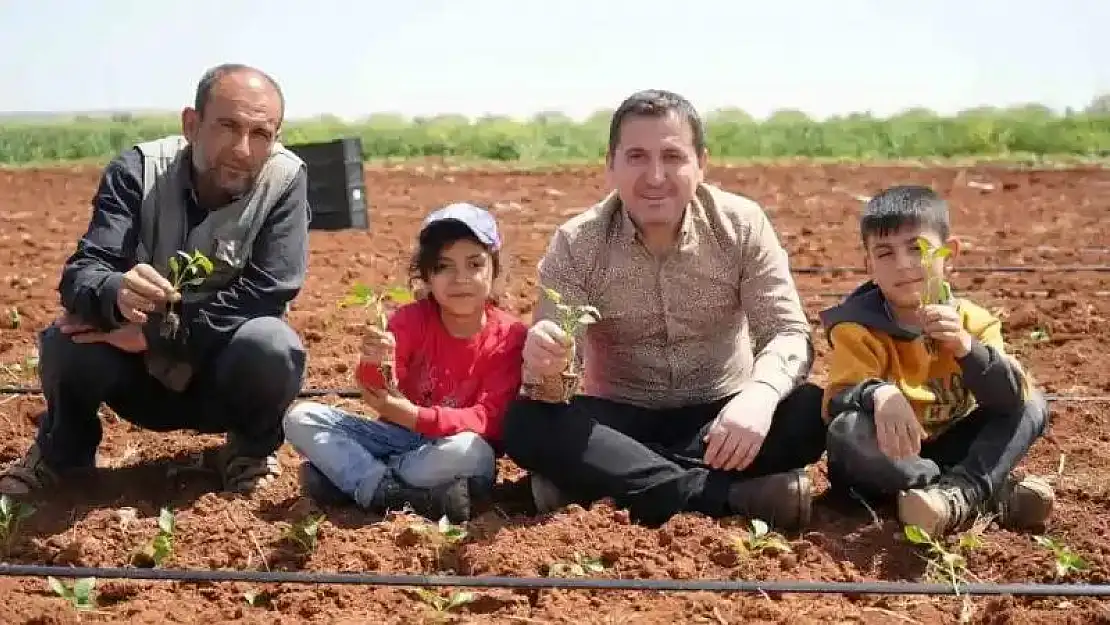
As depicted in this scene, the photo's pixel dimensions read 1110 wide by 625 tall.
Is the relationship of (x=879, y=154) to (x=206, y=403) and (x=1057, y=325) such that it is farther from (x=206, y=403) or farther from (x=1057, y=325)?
(x=206, y=403)

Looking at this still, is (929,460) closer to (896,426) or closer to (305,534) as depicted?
(896,426)

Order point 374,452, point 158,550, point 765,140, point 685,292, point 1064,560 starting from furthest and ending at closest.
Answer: point 765,140 → point 374,452 → point 685,292 → point 158,550 → point 1064,560

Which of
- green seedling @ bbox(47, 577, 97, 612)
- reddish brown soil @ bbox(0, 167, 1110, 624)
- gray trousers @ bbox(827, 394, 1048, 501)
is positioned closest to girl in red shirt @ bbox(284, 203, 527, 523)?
reddish brown soil @ bbox(0, 167, 1110, 624)

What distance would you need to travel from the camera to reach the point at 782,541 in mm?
3150

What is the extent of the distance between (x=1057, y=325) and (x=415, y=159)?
65.1 ft

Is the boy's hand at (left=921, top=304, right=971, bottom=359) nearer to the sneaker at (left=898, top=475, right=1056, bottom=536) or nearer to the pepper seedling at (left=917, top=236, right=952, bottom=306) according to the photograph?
the pepper seedling at (left=917, top=236, right=952, bottom=306)

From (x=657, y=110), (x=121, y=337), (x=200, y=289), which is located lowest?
(x=121, y=337)

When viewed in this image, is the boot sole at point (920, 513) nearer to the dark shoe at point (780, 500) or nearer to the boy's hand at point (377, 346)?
the dark shoe at point (780, 500)

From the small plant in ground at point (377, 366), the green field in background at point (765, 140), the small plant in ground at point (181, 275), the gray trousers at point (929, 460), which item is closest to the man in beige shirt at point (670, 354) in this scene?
the gray trousers at point (929, 460)

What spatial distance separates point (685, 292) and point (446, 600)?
119 centimetres

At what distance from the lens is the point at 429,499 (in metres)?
3.44

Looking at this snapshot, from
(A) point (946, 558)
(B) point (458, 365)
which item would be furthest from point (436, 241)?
(A) point (946, 558)

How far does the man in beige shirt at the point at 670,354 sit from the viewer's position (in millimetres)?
3369

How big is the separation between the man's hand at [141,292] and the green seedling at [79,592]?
820 millimetres
